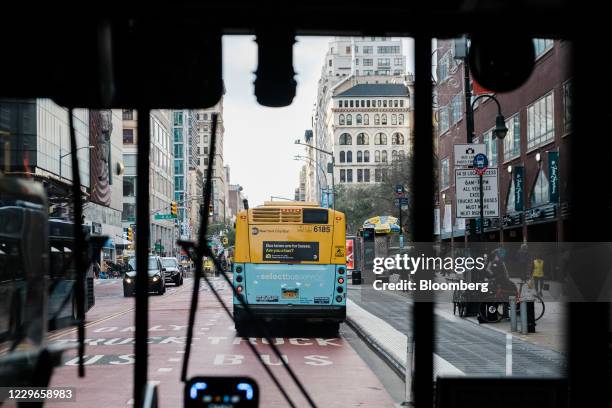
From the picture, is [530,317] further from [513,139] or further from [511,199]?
[511,199]

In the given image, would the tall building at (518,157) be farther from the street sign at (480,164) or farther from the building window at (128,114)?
the building window at (128,114)

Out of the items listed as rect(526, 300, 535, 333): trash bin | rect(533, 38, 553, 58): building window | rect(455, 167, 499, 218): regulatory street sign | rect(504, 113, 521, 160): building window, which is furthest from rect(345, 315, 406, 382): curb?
rect(504, 113, 521, 160): building window

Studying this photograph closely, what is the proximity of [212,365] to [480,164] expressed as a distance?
9.01 meters

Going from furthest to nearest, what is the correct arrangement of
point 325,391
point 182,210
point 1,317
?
point 325,391 → point 182,210 → point 1,317

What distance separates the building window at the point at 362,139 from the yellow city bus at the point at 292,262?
77629 millimetres

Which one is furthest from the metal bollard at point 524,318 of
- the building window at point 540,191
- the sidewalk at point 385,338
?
the building window at point 540,191

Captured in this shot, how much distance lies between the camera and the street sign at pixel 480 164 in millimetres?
19969

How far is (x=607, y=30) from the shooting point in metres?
3.56

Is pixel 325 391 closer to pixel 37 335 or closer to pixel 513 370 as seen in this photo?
pixel 513 370

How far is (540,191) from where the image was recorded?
117 ft

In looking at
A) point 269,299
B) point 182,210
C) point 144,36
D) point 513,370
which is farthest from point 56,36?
point 269,299

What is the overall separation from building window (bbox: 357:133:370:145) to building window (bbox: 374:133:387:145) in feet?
7.21

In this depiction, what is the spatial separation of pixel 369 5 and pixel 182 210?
558 cm

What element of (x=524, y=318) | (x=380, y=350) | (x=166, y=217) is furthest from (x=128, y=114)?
(x=524, y=318)
